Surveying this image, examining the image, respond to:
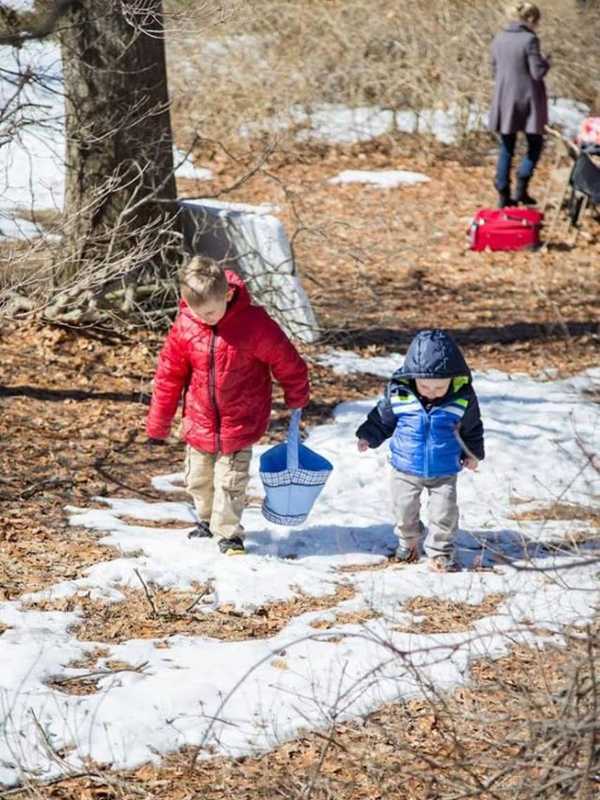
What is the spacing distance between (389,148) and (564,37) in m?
3.35

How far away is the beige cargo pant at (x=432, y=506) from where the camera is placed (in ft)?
20.6

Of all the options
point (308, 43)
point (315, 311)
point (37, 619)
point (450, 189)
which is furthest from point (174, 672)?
point (308, 43)

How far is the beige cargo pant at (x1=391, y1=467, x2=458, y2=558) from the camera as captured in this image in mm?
6293

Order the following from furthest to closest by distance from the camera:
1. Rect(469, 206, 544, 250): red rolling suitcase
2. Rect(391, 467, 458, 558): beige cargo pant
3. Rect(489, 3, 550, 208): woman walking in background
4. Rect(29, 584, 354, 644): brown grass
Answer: Rect(489, 3, 550, 208): woman walking in background < Rect(469, 206, 544, 250): red rolling suitcase < Rect(391, 467, 458, 558): beige cargo pant < Rect(29, 584, 354, 644): brown grass

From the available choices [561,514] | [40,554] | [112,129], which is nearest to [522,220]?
[112,129]

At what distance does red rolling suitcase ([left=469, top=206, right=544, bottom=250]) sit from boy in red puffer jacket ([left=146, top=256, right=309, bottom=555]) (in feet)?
22.0

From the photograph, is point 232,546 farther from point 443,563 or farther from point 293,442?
point 443,563

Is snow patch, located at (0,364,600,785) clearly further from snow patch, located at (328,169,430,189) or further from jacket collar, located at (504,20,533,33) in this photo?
snow patch, located at (328,169,430,189)

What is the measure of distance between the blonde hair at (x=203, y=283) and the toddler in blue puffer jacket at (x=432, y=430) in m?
0.94

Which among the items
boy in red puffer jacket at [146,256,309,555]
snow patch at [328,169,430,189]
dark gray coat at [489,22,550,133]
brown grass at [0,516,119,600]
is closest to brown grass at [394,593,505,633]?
boy in red puffer jacket at [146,256,309,555]

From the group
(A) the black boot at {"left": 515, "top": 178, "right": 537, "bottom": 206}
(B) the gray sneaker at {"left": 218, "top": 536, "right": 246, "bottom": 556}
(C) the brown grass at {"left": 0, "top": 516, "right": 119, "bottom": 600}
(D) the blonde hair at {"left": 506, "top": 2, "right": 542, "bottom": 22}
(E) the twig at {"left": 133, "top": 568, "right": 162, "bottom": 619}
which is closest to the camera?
(E) the twig at {"left": 133, "top": 568, "right": 162, "bottom": 619}

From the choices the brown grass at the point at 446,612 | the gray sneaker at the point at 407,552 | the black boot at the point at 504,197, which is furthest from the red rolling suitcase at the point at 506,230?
the brown grass at the point at 446,612

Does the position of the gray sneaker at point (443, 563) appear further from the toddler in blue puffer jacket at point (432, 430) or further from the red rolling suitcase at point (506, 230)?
the red rolling suitcase at point (506, 230)

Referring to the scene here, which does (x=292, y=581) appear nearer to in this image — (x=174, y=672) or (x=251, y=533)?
(x=251, y=533)
